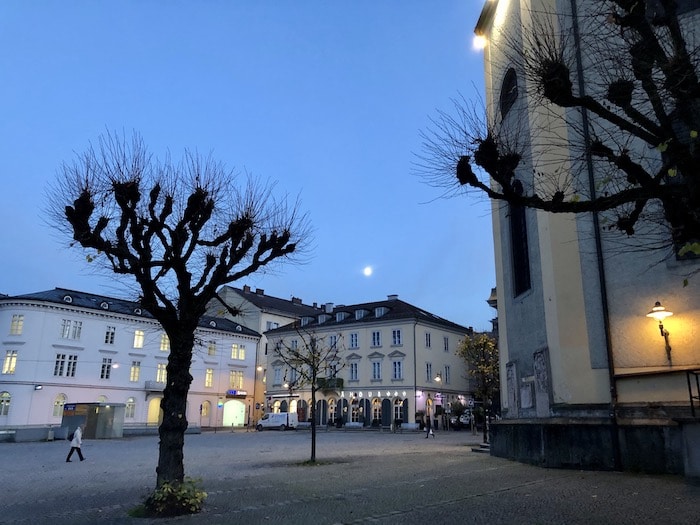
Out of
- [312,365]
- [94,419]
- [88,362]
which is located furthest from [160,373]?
[312,365]

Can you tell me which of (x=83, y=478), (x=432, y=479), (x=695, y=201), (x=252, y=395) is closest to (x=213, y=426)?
(x=252, y=395)

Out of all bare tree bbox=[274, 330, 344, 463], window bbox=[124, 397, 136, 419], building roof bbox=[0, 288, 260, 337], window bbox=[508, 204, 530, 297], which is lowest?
window bbox=[124, 397, 136, 419]

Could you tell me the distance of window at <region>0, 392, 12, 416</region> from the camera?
46.9 m

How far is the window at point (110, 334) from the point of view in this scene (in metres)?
53.3

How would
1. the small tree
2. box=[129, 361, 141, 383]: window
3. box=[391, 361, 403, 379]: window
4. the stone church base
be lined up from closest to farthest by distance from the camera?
the stone church base < the small tree < box=[129, 361, 141, 383]: window < box=[391, 361, 403, 379]: window

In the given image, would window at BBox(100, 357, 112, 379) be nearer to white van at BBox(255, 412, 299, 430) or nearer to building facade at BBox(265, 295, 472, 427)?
white van at BBox(255, 412, 299, 430)

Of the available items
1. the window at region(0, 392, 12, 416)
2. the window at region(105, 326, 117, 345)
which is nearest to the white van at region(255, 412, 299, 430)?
the window at region(105, 326, 117, 345)

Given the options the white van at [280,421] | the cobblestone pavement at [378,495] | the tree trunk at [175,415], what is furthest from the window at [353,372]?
the tree trunk at [175,415]

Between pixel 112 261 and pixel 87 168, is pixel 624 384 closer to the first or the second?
pixel 112 261

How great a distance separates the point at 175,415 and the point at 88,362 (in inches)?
1850

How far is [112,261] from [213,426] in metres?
54.7

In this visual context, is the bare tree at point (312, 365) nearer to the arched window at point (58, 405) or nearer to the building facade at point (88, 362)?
the building facade at point (88, 362)

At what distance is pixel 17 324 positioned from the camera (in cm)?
4828

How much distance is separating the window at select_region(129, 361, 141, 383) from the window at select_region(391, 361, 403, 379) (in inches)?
992
